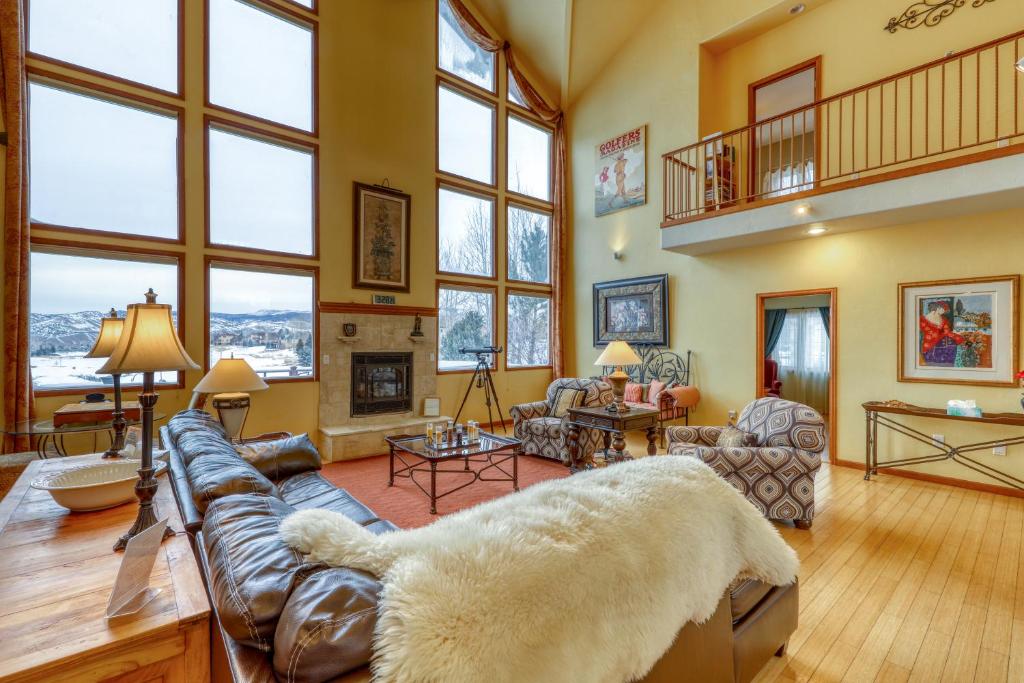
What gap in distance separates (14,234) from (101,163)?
98cm

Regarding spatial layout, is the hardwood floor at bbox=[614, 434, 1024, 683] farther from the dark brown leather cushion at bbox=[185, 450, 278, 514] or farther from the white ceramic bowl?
the white ceramic bowl

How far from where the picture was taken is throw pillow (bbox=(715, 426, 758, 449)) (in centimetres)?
350

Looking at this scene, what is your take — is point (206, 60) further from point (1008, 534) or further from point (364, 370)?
point (1008, 534)

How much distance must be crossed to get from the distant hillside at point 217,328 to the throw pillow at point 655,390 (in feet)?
14.4

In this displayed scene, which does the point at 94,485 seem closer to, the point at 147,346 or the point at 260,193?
the point at 147,346

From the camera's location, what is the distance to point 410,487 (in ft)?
13.7

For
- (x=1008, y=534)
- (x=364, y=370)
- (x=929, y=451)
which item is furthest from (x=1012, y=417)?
(x=364, y=370)

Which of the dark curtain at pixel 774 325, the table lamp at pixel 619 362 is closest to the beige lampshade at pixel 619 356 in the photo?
the table lamp at pixel 619 362

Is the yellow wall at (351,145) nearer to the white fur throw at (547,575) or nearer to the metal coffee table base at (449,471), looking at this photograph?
the metal coffee table base at (449,471)

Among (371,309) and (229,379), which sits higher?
(371,309)

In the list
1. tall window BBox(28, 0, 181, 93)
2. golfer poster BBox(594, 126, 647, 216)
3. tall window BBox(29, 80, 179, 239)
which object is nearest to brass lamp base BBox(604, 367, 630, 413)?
golfer poster BBox(594, 126, 647, 216)

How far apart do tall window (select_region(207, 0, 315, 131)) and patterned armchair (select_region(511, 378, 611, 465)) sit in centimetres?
435

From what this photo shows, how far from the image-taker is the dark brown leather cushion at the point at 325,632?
840mm

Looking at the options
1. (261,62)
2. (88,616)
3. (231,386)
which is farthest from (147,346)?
(261,62)
